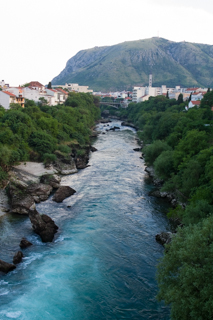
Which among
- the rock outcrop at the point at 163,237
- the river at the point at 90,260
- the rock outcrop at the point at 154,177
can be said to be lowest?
the river at the point at 90,260

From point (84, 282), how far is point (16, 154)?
19003mm

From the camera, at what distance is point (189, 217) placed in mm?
17453

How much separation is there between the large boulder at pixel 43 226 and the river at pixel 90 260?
1.42 ft

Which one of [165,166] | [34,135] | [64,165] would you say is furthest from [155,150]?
[34,135]

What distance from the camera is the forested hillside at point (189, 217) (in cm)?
1004

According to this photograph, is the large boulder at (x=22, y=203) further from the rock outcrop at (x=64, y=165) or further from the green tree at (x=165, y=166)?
the green tree at (x=165, y=166)

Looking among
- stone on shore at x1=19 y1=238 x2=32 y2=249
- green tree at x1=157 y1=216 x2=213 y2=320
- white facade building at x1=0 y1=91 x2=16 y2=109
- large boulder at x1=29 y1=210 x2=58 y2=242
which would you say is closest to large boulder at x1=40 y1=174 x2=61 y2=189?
large boulder at x1=29 y1=210 x2=58 y2=242

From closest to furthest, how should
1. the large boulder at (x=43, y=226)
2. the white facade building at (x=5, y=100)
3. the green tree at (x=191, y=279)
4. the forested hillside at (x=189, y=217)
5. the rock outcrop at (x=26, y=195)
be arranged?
1. the green tree at (x=191, y=279)
2. the forested hillside at (x=189, y=217)
3. the large boulder at (x=43, y=226)
4. the rock outcrop at (x=26, y=195)
5. the white facade building at (x=5, y=100)

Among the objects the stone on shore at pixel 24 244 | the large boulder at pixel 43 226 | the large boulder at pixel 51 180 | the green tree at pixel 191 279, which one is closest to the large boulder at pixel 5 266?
the stone on shore at pixel 24 244

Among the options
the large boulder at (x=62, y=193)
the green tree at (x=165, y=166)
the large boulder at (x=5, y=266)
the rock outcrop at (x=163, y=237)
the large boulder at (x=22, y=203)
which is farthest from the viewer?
the green tree at (x=165, y=166)

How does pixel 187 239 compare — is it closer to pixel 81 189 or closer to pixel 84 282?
pixel 84 282

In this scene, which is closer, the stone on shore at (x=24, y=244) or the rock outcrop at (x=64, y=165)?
the stone on shore at (x=24, y=244)

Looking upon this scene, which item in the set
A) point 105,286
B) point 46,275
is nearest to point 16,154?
point 46,275

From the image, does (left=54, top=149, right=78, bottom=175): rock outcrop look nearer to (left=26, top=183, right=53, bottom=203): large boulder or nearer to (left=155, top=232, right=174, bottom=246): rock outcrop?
(left=26, top=183, right=53, bottom=203): large boulder
